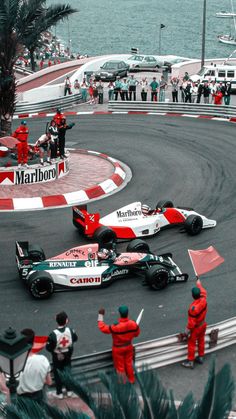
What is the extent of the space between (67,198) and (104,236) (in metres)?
4.00

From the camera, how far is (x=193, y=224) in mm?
15234

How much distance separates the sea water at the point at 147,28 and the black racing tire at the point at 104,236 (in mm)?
79357

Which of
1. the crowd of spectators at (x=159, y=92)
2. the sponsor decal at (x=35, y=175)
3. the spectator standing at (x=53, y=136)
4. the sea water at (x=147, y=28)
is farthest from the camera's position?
the sea water at (x=147, y=28)

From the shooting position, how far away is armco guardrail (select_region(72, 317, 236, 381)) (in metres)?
9.13

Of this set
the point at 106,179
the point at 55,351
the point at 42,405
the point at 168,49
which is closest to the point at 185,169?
the point at 106,179

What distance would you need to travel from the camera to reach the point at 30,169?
18.9m

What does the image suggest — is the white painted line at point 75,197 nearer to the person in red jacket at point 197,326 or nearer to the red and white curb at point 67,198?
the red and white curb at point 67,198

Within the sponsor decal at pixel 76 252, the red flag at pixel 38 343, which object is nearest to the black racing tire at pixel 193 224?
the sponsor decal at pixel 76 252

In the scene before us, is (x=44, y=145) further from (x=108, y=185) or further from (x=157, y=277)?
(x=157, y=277)

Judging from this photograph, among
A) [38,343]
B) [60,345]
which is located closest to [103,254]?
[60,345]

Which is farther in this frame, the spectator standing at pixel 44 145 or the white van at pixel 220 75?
the white van at pixel 220 75

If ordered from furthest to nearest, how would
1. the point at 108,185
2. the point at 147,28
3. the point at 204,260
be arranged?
the point at 147,28 → the point at 108,185 → the point at 204,260

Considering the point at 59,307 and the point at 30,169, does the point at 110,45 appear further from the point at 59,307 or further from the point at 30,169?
the point at 59,307

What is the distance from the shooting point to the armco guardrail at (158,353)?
9.13m
